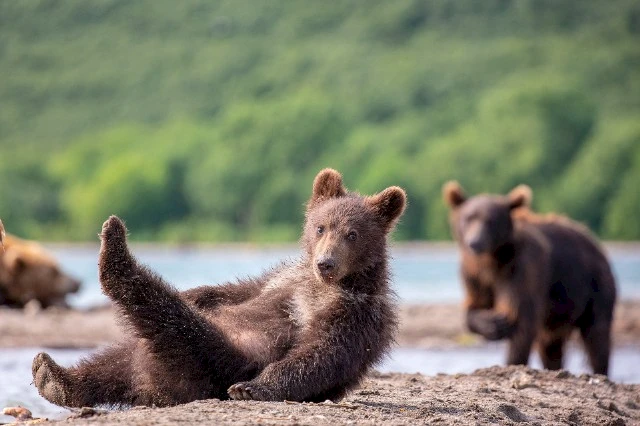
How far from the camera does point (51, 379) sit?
20.5 ft

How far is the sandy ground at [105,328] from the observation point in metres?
13.8

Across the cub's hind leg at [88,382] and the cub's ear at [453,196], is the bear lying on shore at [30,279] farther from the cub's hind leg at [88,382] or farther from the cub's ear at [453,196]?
the cub's hind leg at [88,382]

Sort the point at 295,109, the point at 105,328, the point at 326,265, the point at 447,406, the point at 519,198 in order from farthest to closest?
the point at 295,109
the point at 105,328
the point at 519,198
the point at 447,406
the point at 326,265

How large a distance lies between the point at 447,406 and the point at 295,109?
2791 inches

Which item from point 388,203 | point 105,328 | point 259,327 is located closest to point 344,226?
point 388,203

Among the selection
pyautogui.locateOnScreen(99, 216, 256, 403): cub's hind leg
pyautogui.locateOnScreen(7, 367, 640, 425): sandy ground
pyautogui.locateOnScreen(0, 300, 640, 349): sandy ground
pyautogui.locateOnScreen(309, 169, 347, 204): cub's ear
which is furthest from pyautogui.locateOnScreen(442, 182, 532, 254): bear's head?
pyautogui.locateOnScreen(99, 216, 256, 403): cub's hind leg

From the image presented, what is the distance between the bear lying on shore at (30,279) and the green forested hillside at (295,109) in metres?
39.3

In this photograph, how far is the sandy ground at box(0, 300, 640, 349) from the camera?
13.8m

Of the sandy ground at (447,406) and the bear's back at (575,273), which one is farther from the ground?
the bear's back at (575,273)

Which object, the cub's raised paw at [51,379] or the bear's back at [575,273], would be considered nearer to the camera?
the cub's raised paw at [51,379]

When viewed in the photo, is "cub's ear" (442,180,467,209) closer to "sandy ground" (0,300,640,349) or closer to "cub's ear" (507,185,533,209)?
"cub's ear" (507,185,533,209)

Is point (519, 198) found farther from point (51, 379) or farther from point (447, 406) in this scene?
point (51, 379)

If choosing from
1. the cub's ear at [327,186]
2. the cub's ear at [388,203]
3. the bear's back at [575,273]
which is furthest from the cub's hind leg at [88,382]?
the bear's back at [575,273]

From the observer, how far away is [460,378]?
8.27m
